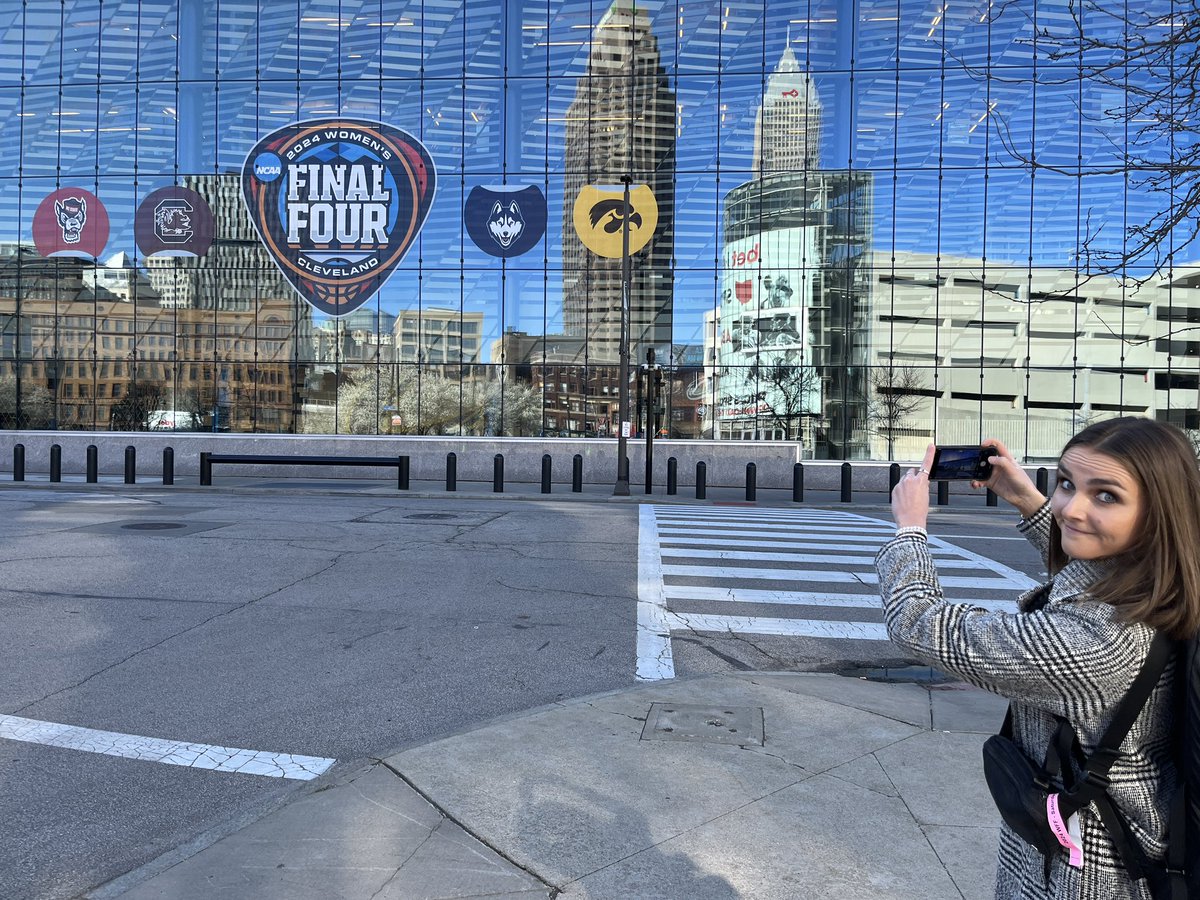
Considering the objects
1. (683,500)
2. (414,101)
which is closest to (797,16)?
(414,101)

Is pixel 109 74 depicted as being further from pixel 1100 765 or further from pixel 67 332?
pixel 1100 765

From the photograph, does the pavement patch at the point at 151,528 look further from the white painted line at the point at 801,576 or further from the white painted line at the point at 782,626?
the white painted line at the point at 782,626

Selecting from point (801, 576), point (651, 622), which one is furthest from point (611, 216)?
point (651, 622)

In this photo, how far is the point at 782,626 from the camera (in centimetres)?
824

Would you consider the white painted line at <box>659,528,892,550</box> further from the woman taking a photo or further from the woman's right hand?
the woman taking a photo

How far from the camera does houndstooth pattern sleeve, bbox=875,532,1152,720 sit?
182 cm

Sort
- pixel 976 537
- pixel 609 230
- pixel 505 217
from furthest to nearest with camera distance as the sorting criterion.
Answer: pixel 505 217 → pixel 609 230 → pixel 976 537

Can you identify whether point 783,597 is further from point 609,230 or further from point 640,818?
point 609,230

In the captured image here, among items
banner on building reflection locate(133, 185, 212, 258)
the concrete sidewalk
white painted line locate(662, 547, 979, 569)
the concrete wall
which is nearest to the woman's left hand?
the concrete sidewalk

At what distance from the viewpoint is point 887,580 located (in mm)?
2094

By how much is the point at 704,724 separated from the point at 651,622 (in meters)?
2.99

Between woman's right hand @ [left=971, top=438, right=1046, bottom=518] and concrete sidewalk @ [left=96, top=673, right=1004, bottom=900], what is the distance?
1.76 meters

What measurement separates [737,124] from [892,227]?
19.1 ft

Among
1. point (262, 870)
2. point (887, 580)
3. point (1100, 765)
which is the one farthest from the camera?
point (262, 870)
